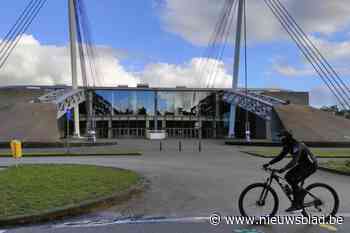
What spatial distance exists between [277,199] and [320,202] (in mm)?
790

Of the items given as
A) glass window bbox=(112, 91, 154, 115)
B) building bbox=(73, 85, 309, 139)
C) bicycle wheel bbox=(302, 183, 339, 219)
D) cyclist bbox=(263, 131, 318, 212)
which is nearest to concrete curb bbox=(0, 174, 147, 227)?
cyclist bbox=(263, 131, 318, 212)

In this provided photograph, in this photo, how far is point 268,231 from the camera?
22.2 feet

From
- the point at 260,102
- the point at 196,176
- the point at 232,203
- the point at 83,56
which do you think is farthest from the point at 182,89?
the point at 232,203

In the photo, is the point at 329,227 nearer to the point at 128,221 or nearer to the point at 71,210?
the point at 128,221

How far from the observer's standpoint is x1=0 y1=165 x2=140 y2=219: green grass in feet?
27.1

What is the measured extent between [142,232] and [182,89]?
76899mm

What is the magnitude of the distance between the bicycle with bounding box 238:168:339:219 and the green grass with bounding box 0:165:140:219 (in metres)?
3.56

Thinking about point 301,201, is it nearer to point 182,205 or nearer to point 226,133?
point 182,205

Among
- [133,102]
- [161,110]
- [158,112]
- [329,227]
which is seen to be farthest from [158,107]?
[329,227]

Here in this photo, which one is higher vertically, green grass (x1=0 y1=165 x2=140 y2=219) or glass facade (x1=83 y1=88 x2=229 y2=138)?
glass facade (x1=83 y1=88 x2=229 y2=138)

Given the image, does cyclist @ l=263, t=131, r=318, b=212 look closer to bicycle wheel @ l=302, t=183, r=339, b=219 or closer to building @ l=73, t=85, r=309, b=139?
bicycle wheel @ l=302, t=183, r=339, b=219

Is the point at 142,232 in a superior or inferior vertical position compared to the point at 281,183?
inferior

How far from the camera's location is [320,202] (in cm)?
756

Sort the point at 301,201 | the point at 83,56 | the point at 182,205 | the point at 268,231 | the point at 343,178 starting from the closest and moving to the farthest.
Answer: the point at 268,231 < the point at 301,201 < the point at 182,205 < the point at 343,178 < the point at 83,56
